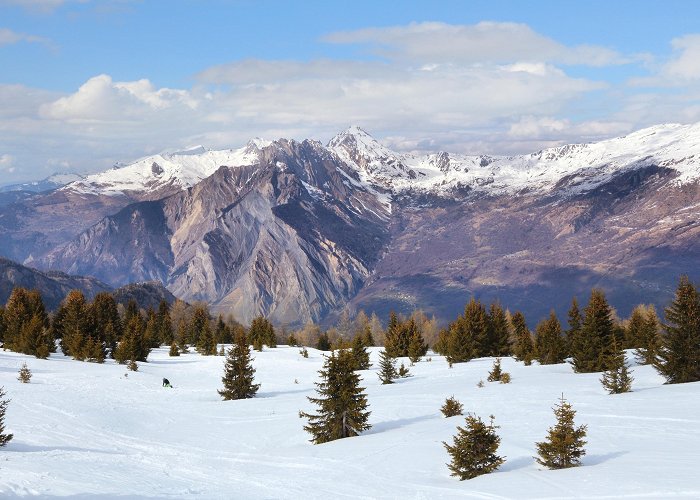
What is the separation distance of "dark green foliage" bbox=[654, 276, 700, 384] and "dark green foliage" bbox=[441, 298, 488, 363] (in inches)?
1159

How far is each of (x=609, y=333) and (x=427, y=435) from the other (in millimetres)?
24967

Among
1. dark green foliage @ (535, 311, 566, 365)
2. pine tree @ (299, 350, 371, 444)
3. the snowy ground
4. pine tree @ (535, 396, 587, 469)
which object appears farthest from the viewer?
dark green foliage @ (535, 311, 566, 365)

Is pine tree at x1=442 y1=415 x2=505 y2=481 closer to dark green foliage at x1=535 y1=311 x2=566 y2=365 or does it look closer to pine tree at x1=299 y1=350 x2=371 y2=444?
pine tree at x1=299 y1=350 x2=371 y2=444

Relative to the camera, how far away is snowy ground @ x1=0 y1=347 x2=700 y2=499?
19875 millimetres

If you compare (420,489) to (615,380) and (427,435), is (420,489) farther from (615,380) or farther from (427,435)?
(615,380)

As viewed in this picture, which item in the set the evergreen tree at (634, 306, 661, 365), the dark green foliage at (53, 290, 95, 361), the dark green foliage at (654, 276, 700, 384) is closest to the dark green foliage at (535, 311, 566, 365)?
the evergreen tree at (634, 306, 661, 365)

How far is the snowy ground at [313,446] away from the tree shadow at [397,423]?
59 mm

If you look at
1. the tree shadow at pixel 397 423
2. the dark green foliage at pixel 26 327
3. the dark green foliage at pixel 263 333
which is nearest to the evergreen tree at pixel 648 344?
the tree shadow at pixel 397 423

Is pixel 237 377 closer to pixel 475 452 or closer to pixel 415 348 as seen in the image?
pixel 475 452

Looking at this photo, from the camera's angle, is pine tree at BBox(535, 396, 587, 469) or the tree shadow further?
the tree shadow

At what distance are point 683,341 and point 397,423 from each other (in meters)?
18.1

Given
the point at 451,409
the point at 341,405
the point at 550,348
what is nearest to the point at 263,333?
the point at 550,348

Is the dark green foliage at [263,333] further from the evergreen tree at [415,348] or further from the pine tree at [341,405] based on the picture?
the pine tree at [341,405]

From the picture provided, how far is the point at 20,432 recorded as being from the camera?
2789cm
